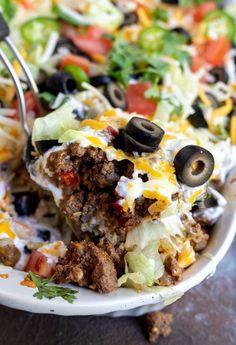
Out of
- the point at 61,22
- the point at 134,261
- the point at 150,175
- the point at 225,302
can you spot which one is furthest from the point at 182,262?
the point at 61,22

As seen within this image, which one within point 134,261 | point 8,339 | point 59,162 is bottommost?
point 8,339

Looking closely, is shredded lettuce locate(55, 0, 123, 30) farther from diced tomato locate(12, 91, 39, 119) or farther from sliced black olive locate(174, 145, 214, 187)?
sliced black olive locate(174, 145, 214, 187)

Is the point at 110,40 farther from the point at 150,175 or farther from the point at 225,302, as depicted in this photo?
the point at 225,302

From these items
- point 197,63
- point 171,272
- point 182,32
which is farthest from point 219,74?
point 171,272

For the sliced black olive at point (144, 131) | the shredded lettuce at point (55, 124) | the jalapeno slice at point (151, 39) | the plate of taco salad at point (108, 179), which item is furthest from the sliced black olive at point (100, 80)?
the sliced black olive at point (144, 131)

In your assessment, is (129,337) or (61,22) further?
(61,22)

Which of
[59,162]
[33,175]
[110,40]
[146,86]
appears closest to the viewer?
[59,162]
